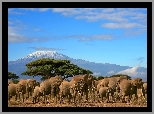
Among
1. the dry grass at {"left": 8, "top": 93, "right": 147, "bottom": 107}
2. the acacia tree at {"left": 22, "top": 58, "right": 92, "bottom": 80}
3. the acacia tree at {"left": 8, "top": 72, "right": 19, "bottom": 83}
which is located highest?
the acacia tree at {"left": 22, "top": 58, "right": 92, "bottom": 80}

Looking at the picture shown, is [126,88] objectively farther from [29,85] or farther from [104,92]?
[29,85]

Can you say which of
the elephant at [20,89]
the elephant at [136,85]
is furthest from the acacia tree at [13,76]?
the elephant at [136,85]

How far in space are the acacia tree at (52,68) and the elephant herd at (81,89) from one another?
613 cm

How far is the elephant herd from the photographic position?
764 inches

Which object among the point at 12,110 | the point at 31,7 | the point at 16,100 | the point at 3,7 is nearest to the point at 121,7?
the point at 31,7

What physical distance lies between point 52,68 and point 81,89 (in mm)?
9053

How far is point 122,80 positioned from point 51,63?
32.3 feet

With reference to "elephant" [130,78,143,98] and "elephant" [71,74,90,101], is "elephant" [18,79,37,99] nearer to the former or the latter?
"elephant" [71,74,90,101]

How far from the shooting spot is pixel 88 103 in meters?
19.2

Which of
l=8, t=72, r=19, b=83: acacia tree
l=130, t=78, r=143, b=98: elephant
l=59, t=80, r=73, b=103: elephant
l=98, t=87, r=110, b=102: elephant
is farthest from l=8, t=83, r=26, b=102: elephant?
l=130, t=78, r=143, b=98: elephant

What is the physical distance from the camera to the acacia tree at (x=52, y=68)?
2773 cm

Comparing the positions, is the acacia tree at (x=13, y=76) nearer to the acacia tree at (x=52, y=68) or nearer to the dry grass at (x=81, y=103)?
the acacia tree at (x=52, y=68)

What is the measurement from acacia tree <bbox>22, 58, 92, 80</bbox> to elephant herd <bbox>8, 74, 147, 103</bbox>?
6.13m

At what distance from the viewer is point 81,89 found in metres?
19.9
